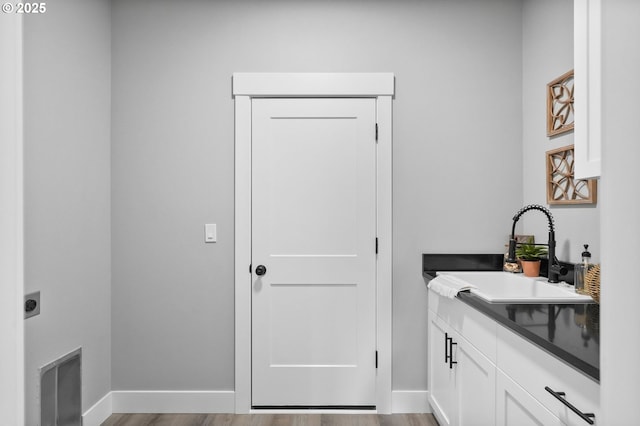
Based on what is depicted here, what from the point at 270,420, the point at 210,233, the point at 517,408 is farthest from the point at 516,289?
the point at 210,233

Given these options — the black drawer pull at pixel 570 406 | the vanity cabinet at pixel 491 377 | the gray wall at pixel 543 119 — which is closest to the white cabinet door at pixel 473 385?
the vanity cabinet at pixel 491 377

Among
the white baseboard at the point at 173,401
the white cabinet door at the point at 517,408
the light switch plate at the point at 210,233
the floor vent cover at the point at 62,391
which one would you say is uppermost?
the light switch plate at the point at 210,233

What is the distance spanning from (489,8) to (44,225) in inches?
111

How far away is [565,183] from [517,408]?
134 cm

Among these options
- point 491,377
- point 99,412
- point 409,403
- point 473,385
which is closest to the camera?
point 491,377

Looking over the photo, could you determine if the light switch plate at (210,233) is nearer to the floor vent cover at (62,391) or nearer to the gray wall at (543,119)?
the floor vent cover at (62,391)

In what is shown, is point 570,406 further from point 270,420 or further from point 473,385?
point 270,420

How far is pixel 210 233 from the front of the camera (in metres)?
2.67

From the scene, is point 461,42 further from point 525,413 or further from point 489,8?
point 525,413

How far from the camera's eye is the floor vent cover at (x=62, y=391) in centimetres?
201

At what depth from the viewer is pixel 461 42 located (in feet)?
8.81

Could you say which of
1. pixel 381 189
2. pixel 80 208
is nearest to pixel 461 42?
pixel 381 189

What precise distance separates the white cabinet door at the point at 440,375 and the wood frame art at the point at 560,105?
1228 mm

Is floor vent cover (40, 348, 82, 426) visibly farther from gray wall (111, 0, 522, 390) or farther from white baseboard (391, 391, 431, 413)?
white baseboard (391, 391, 431, 413)
